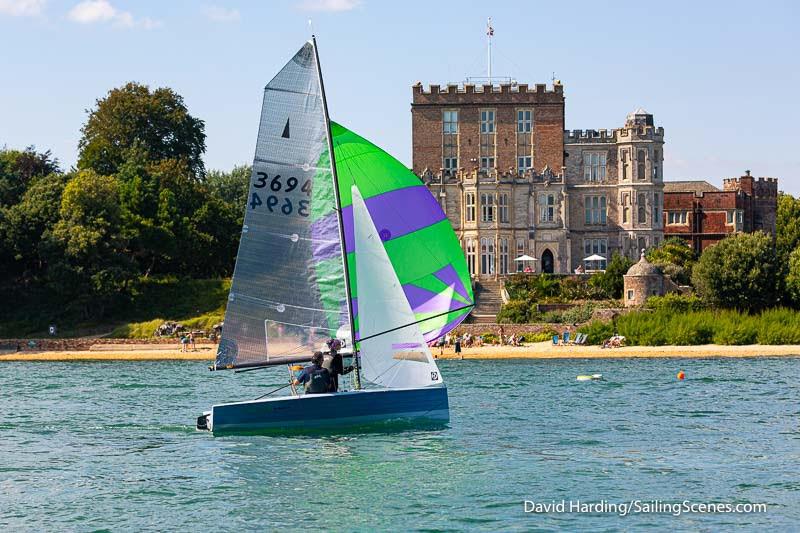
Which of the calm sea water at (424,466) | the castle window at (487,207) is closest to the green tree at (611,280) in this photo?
the castle window at (487,207)

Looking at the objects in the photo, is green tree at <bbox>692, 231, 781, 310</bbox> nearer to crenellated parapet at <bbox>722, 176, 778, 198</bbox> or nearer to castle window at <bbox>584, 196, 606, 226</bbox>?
castle window at <bbox>584, 196, 606, 226</bbox>

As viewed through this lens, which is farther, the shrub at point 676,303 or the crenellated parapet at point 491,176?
the crenellated parapet at point 491,176

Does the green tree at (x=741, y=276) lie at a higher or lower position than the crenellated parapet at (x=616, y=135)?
lower

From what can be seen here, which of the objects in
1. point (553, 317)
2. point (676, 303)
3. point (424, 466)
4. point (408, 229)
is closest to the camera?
point (424, 466)

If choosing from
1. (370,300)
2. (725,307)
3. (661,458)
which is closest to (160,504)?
(370,300)

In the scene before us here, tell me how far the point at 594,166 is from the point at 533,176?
489 centimetres

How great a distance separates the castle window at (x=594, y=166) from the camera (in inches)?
3620

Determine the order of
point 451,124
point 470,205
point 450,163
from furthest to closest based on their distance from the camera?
1. point 451,124
2. point 450,163
3. point 470,205

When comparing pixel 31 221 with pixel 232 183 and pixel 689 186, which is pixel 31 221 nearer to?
pixel 232 183

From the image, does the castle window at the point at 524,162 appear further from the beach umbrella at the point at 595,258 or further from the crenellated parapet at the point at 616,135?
the beach umbrella at the point at 595,258

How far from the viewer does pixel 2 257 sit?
3187 inches

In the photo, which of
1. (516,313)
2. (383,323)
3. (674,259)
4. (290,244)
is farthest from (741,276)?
(290,244)

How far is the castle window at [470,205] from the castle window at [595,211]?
324 inches

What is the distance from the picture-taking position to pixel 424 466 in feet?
93.0
